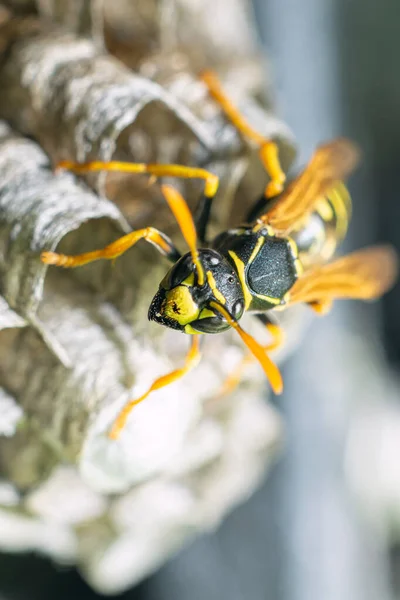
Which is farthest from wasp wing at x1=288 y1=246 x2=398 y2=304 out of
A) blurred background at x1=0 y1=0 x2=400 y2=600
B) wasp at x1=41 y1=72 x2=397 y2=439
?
blurred background at x1=0 y1=0 x2=400 y2=600

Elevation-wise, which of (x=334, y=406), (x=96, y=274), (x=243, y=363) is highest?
(x=96, y=274)

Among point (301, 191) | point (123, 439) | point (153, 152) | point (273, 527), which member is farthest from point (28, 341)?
point (273, 527)

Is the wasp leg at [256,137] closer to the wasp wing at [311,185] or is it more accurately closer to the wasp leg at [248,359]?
the wasp wing at [311,185]

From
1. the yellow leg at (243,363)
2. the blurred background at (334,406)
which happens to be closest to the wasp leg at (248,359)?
the yellow leg at (243,363)

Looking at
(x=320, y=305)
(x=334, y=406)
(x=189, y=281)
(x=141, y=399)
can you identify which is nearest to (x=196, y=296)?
(x=189, y=281)

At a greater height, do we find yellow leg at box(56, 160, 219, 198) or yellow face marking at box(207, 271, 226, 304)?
yellow leg at box(56, 160, 219, 198)

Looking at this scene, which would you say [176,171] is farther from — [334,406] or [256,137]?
[334,406]

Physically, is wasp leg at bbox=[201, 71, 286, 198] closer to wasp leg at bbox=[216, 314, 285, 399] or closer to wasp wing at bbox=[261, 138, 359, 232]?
wasp wing at bbox=[261, 138, 359, 232]
